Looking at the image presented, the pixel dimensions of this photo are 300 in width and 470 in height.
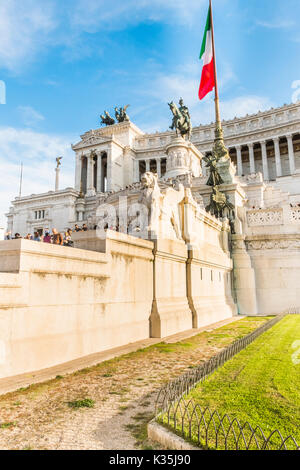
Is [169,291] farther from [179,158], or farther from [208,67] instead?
[179,158]

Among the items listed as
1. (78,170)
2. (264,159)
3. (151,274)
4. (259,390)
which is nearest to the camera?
(259,390)

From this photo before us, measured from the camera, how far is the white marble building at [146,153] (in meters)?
69.9

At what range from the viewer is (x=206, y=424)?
4121 millimetres

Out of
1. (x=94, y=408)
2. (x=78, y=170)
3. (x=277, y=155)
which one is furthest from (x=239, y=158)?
(x=94, y=408)

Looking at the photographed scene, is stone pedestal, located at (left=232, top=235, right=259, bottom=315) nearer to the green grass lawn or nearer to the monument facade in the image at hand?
the monument facade

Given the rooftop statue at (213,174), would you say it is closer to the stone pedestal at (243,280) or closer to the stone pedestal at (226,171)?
the stone pedestal at (226,171)

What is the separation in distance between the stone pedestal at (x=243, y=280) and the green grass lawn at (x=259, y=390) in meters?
12.1

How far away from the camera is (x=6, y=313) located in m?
6.34

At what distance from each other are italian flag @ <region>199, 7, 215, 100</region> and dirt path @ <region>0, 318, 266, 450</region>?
79.2 ft

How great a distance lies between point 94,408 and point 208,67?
28.0m

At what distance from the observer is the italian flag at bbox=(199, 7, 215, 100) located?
26734 millimetres

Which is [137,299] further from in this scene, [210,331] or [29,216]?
[29,216]

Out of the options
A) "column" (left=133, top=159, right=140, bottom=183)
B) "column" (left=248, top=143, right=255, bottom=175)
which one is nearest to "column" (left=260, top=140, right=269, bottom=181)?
"column" (left=248, top=143, right=255, bottom=175)

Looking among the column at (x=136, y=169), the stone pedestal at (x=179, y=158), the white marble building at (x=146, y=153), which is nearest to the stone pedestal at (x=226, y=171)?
the stone pedestal at (x=179, y=158)
